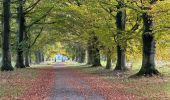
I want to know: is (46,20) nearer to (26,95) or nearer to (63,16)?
(63,16)

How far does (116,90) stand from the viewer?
2020 centimetres

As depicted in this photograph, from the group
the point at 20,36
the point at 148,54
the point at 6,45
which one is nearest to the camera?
the point at 148,54

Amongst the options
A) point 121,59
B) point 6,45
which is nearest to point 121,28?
point 121,59

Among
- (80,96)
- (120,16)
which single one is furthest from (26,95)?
(120,16)

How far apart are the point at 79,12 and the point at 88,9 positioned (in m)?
3.42

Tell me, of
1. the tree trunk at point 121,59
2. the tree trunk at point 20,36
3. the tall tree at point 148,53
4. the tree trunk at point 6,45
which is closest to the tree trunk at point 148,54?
the tall tree at point 148,53

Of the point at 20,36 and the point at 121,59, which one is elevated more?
the point at 20,36

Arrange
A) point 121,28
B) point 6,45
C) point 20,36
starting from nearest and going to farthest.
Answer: point 121,28
point 6,45
point 20,36

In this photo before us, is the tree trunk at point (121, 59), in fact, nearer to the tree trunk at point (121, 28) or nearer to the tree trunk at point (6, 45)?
the tree trunk at point (121, 28)

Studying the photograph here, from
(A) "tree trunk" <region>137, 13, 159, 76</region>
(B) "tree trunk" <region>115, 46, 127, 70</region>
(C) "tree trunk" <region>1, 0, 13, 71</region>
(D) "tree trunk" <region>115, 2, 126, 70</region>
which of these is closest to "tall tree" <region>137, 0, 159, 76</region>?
(A) "tree trunk" <region>137, 13, 159, 76</region>

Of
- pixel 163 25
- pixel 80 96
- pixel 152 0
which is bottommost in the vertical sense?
pixel 80 96

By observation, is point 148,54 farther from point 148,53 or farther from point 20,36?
point 20,36

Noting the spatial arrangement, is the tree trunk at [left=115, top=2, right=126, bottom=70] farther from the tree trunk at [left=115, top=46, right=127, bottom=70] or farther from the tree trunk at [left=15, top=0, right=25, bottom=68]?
the tree trunk at [left=15, top=0, right=25, bottom=68]

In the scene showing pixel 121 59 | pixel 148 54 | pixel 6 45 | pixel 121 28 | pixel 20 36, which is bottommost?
pixel 121 59
